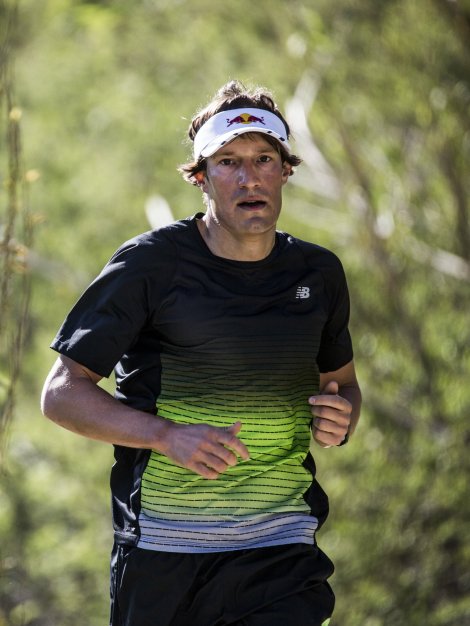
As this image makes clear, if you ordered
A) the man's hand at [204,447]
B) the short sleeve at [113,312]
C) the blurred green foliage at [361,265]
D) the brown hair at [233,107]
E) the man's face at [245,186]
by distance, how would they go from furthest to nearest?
the blurred green foliage at [361,265], the brown hair at [233,107], the man's face at [245,186], the short sleeve at [113,312], the man's hand at [204,447]

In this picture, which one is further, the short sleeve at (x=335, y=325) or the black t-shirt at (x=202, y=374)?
the short sleeve at (x=335, y=325)

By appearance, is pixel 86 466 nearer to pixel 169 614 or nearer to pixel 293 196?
pixel 293 196

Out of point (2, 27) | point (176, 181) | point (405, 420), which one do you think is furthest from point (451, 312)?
point (2, 27)

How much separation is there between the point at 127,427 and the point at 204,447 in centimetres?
20

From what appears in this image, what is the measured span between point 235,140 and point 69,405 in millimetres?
785

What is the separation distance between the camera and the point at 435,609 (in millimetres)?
7934

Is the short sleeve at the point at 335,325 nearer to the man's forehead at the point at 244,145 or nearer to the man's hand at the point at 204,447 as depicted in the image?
the man's forehead at the point at 244,145

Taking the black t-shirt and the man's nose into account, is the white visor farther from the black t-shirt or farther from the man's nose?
the black t-shirt

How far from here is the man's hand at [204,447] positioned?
242 cm

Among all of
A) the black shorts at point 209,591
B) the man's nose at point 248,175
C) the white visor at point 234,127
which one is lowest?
the black shorts at point 209,591

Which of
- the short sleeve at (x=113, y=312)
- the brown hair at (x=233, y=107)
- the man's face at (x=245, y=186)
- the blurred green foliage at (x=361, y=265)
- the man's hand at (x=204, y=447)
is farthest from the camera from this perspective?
the blurred green foliage at (x=361, y=265)

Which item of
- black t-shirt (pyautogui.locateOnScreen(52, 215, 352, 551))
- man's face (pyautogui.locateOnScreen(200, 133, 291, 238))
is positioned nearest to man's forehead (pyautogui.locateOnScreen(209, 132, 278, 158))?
man's face (pyautogui.locateOnScreen(200, 133, 291, 238))

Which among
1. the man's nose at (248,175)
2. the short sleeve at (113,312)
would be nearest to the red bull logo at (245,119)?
the man's nose at (248,175)

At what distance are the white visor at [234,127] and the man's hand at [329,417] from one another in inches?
26.0
